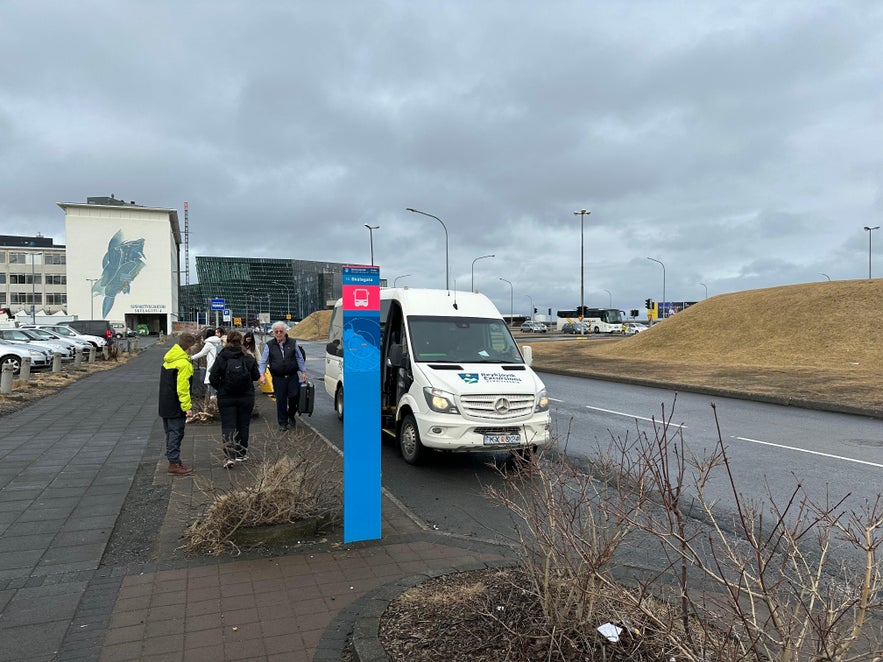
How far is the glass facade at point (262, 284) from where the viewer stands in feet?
444

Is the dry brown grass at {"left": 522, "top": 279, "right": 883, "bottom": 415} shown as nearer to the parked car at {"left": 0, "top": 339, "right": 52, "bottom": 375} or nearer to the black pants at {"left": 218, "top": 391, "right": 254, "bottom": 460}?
the black pants at {"left": 218, "top": 391, "right": 254, "bottom": 460}

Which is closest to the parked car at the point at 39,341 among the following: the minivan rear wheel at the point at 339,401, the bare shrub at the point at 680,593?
the minivan rear wheel at the point at 339,401

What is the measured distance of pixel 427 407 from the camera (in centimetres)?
709

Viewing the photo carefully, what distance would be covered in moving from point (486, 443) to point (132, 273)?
10686 centimetres

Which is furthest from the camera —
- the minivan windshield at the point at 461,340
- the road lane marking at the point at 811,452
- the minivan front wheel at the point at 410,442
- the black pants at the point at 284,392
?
the black pants at the point at 284,392

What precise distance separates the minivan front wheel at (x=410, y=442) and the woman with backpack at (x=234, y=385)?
1.95 meters

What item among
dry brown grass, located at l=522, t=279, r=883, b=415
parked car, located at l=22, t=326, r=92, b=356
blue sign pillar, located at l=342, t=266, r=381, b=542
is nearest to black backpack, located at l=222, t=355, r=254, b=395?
blue sign pillar, located at l=342, t=266, r=381, b=542

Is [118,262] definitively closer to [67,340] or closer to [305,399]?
[67,340]

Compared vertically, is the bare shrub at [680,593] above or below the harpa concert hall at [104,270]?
below

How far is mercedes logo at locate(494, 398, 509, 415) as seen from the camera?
703 centimetres

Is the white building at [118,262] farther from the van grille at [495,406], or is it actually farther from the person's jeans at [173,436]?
the van grille at [495,406]

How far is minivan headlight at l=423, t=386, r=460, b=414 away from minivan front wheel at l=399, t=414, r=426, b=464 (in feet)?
1.48

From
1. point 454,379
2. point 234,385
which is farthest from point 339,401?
point 454,379

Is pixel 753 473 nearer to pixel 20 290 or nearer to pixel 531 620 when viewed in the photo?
pixel 531 620
